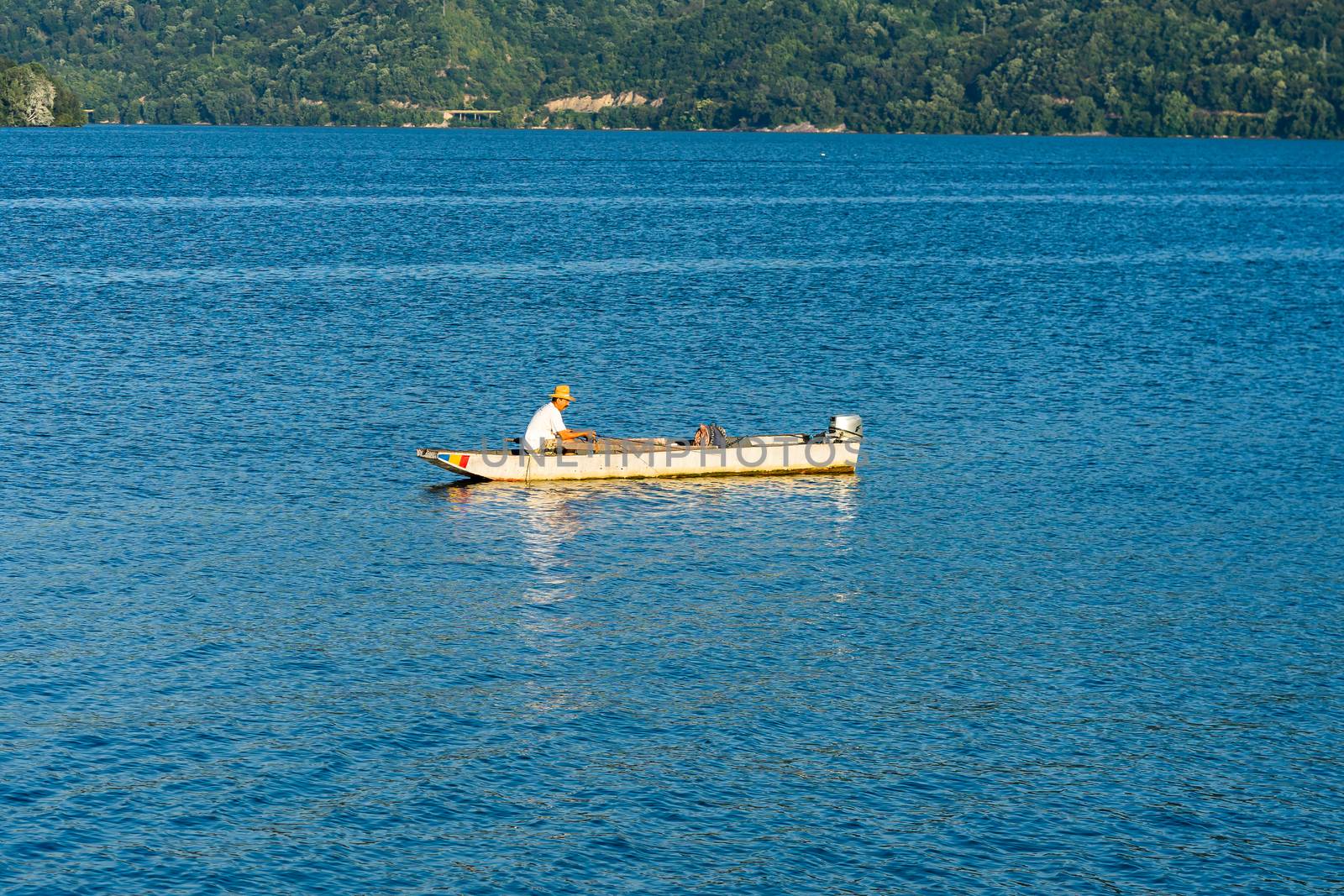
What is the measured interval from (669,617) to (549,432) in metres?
14.2

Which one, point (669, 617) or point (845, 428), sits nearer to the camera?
point (669, 617)

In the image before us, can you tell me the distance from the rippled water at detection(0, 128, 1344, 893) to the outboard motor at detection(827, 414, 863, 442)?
2117mm

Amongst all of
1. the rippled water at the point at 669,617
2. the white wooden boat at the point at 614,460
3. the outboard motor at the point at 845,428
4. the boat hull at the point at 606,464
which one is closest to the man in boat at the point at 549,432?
the white wooden boat at the point at 614,460

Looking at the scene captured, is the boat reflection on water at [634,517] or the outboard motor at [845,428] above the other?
the outboard motor at [845,428]

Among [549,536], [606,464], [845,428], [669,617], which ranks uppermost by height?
[845,428]

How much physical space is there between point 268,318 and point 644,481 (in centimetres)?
4215

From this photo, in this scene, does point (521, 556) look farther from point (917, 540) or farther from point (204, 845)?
point (204, 845)

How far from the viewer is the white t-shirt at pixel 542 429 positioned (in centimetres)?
5178

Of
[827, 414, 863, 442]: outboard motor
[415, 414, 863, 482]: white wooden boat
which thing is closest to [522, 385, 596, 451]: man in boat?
[415, 414, 863, 482]: white wooden boat

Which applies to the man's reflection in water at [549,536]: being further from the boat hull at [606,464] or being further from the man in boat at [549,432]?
the man in boat at [549,432]

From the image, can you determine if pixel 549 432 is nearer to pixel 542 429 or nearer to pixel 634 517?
pixel 542 429

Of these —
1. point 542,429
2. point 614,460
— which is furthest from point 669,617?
point 542,429

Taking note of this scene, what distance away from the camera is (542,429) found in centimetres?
5188

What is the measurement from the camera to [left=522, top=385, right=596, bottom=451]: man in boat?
51781mm
